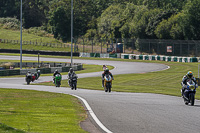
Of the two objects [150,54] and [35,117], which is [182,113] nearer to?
[35,117]

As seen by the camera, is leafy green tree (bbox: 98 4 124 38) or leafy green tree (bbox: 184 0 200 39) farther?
leafy green tree (bbox: 98 4 124 38)

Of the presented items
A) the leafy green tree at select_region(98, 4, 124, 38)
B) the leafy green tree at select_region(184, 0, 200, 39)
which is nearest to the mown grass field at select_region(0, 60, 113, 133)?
the leafy green tree at select_region(184, 0, 200, 39)

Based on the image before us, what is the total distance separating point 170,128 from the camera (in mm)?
11227

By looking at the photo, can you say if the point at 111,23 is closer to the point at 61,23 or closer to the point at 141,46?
the point at 61,23

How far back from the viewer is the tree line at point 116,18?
86375mm

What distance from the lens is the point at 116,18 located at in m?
117

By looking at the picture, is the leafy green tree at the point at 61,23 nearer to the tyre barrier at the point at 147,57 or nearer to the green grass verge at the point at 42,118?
the tyre barrier at the point at 147,57

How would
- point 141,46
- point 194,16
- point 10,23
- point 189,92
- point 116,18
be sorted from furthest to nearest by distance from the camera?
point 10,23 < point 116,18 < point 141,46 < point 194,16 < point 189,92

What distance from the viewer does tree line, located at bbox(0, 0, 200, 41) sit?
Result: 283 ft

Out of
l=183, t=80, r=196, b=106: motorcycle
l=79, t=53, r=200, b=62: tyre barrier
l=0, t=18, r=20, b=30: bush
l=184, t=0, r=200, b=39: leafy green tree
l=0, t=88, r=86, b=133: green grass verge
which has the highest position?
l=0, t=18, r=20, b=30: bush

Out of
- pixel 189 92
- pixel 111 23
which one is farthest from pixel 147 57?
pixel 189 92

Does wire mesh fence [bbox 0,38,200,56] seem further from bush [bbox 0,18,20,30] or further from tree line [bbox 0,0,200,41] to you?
bush [bbox 0,18,20,30]

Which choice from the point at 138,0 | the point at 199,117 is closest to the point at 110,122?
the point at 199,117

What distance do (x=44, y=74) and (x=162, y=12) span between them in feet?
166
